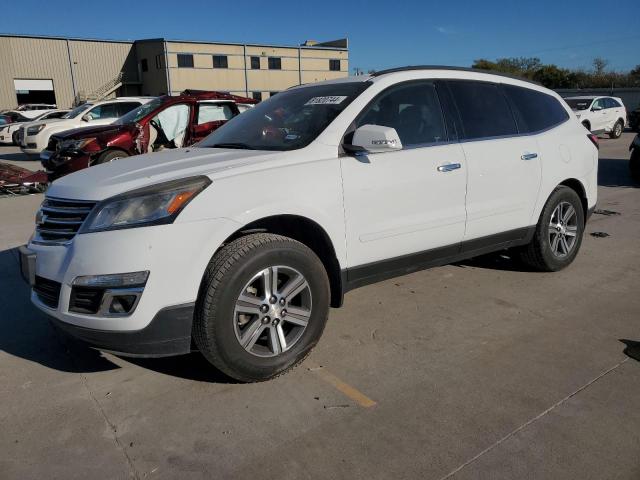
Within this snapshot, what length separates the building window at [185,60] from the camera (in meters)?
49.6

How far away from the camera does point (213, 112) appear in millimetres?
10648

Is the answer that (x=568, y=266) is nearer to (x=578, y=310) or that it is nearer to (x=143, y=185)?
(x=578, y=310)

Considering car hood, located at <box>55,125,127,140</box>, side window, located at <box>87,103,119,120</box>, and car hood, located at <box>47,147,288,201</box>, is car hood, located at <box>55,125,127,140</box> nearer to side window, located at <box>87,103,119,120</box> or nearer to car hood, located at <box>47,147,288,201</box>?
side window, located at <box>87,103,119,120</box>

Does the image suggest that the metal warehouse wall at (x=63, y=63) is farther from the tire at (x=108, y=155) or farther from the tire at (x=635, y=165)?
the tire at (x=635, y=165)

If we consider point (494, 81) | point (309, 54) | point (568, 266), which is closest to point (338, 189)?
point (494, 81)

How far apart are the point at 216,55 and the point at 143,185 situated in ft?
174

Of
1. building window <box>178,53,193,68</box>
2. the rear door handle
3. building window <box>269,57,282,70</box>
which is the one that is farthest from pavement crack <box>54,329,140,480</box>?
building window <box>269,57,282,70</box>

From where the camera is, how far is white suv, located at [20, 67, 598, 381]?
2.71 metres

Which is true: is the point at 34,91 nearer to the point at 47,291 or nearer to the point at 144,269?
the point at 47,291

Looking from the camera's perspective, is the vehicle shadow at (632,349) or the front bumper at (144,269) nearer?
Answer: the front bumper at (144,269)

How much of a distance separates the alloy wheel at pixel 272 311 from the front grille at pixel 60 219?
952 millimetres

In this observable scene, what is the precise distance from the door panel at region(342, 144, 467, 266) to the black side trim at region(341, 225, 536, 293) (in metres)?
0.05

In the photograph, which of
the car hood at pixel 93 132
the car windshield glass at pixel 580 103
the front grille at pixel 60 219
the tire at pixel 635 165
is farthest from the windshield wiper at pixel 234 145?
the car windshield glass at pixel 580 103

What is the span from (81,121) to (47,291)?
47.8 feet
